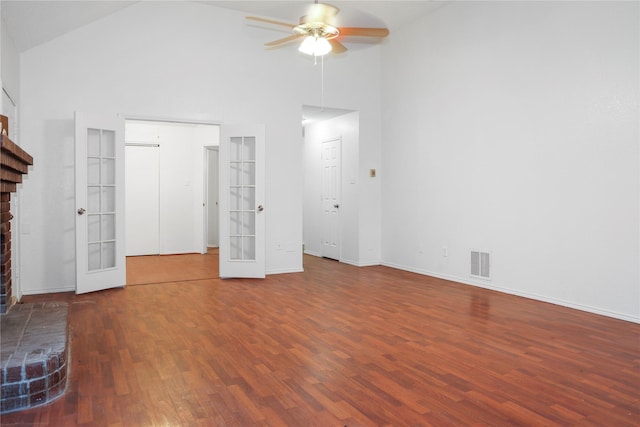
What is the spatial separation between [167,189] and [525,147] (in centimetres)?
673

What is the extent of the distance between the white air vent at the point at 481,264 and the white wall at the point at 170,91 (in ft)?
8.49

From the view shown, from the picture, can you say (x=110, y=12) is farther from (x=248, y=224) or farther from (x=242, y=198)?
(x=248, y=224)

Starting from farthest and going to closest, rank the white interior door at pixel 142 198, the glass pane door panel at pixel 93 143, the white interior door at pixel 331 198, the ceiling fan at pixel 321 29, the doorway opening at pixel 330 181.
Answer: the white interior door at pixel 142 198 → the white interior door at pixel 331 198 → the doorway opening at pixel 330 181 → the glass pane door panel at pixel 93 143 → the ceiling fan at pixel 321 29

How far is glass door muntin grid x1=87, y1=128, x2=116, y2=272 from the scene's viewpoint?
17.5 ft

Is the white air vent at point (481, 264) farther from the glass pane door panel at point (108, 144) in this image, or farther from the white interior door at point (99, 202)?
the glass pane door panel at point (108, 144)

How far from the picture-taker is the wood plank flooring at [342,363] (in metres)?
2.30

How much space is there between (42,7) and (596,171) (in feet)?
18.6

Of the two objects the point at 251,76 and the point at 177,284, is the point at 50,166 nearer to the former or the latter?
the point at 177,284

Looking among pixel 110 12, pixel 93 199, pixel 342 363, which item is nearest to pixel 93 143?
pixel 93 199

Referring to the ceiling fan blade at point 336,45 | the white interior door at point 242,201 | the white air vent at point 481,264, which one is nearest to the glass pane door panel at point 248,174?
the white interior door at point 242,201

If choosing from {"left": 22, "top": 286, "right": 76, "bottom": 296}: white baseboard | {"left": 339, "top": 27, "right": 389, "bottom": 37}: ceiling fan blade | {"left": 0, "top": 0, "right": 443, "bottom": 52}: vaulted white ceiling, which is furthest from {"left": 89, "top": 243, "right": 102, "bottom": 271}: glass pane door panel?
{"left": 339, "top": 27, "right": 389, "bottom": 37}: ceiling fan blade

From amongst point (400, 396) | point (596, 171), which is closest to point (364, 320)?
point (400, 396)

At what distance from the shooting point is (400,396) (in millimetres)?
2500

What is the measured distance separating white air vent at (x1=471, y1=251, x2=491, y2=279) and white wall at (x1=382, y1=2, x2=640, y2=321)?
0.09 metres
